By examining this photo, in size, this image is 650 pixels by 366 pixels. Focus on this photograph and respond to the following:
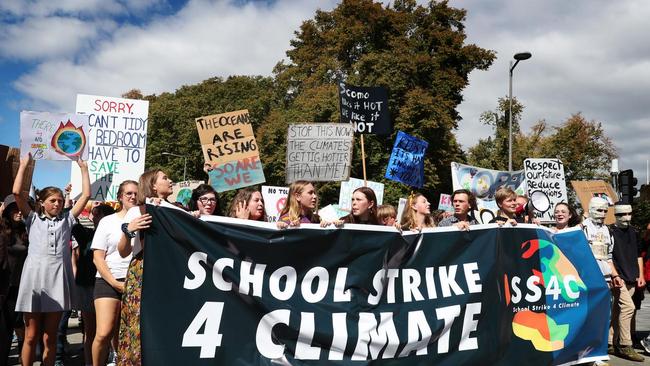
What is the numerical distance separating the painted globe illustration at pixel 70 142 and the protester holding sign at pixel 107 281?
2621mm

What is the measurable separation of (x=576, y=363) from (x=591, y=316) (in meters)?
0.52

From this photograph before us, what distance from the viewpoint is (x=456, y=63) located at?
27.7m

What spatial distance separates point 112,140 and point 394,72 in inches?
768

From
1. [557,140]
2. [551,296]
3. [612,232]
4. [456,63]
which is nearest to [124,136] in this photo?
[551,296]

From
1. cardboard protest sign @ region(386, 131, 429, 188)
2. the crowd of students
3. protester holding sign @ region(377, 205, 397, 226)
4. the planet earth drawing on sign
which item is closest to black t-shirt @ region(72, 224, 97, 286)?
the crowd of students

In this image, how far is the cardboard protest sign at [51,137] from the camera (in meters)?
6.60

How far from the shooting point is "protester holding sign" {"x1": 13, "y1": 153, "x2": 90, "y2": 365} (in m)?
4.60

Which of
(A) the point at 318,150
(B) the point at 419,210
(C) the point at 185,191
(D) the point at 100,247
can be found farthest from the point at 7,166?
(B) the point at 419,210

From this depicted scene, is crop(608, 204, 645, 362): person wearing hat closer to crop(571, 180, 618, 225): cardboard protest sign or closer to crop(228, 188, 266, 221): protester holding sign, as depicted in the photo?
crop(228, 188, 266, 221): protester holding sign

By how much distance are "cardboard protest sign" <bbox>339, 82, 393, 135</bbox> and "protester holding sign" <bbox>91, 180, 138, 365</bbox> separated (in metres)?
5.56

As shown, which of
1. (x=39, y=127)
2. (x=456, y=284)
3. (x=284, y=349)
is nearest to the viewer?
(x=284, y=349)

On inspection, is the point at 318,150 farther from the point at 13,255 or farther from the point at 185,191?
the point at 13,255

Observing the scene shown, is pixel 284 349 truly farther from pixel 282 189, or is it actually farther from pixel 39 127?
pixel 282 189

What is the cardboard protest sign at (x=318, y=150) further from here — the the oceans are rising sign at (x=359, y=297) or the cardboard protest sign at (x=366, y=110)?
Result: the the oceans are rising sign at (x=359, y=297)
